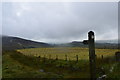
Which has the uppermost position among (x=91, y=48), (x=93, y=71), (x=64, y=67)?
(x=91, y=48)

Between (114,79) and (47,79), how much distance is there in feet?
21.0

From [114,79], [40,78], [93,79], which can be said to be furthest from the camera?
[40,78]

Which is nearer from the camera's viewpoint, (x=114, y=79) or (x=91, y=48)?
(x=91, y=48)

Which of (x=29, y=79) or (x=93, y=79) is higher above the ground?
(x=93, y=79)

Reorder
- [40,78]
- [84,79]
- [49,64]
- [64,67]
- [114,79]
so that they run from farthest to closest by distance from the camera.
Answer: [49,64] < [64,67] < [40,78] < [84,79] < [114,79]

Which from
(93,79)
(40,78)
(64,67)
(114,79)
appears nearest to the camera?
(93,79)

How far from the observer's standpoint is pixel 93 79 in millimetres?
11742

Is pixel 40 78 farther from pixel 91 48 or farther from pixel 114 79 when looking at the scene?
pixel 91 48

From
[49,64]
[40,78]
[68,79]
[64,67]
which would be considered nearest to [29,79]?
[40,78]

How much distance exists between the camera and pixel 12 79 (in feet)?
67.5

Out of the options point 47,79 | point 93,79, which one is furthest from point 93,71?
point 47,79

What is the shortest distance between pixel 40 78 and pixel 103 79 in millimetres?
6330

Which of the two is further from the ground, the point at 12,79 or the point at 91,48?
the point at 91,48

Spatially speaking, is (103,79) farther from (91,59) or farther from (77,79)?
(91,59)
